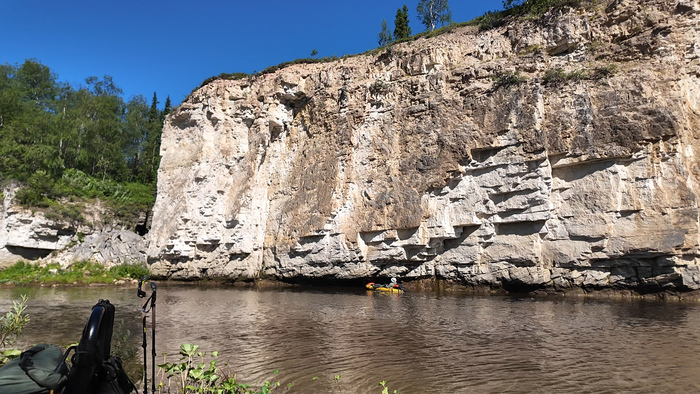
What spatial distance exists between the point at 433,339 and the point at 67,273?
25648 mm

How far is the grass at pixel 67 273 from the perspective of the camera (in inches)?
1016

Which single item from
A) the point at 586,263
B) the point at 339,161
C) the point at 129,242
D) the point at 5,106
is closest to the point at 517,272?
the point at 586,263

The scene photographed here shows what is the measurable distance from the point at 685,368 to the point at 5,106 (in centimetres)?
4689

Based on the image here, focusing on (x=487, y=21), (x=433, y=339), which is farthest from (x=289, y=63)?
(x=433, y=339)

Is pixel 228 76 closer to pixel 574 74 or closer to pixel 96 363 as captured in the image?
pixel 574 74

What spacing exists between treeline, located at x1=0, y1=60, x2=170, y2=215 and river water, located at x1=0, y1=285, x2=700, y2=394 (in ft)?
60.7

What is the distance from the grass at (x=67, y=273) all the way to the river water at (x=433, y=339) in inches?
323

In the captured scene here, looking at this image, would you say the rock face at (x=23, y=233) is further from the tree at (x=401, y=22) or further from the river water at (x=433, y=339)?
the tree at (x=401, y=22)

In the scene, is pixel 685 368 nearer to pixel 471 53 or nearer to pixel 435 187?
pixel 435 187

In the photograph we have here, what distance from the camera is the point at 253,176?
2869 centimetres

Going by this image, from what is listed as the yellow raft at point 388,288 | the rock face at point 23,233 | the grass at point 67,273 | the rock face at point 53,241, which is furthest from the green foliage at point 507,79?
the rock face at point 23,233

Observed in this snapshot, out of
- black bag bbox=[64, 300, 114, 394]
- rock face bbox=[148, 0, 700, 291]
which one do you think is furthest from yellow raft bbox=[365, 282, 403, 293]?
black bag bbox=[64, 300, 114, 394]

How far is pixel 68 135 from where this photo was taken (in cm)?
3750

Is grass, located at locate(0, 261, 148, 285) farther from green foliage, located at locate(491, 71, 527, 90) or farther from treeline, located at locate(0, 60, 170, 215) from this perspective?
green foliage, located at locate(491, 71, 527, 90)
